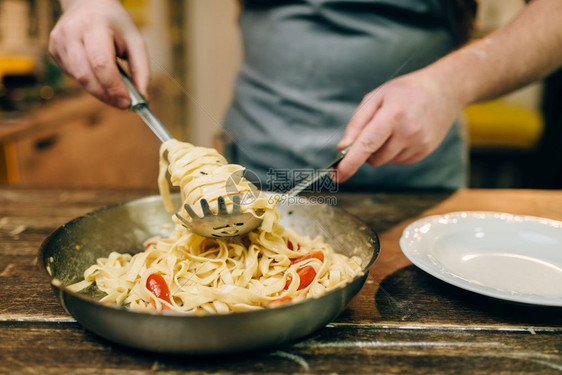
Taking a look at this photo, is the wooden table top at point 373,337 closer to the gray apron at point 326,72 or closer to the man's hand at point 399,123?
the man's hand at point 399,123

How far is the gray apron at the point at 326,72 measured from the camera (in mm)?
1799

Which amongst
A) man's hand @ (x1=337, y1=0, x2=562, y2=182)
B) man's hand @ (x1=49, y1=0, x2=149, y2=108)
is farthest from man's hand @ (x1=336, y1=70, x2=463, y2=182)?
man's hand @ (x1=49, y1=0, x2=149, y2=108)

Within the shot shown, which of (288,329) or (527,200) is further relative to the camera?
(527,200)

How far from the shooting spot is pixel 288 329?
79 cm

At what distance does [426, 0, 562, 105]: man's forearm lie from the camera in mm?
1409

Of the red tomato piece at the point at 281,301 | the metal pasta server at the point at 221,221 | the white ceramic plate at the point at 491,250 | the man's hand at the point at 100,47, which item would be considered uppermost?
the man's hand at the point at 100,47

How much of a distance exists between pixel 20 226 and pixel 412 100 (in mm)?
1229

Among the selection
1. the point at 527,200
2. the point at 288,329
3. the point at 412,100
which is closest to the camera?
the point at 288,329

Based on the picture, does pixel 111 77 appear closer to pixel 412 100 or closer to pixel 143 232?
pixel 143 232

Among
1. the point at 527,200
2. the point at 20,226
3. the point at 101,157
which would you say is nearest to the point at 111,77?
the point at 20,226

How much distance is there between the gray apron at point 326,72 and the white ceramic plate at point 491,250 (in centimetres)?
69

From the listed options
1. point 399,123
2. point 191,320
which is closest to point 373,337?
point 191,320

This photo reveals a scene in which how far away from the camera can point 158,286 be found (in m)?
1.02

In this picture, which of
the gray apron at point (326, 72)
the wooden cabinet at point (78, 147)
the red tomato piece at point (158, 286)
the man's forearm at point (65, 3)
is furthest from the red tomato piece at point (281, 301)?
the wooden cabinet at point (78, 147)
